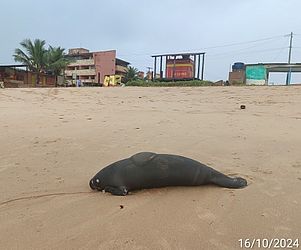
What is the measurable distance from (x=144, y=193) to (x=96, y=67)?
54838 mm

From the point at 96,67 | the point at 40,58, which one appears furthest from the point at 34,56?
the point at 96,67

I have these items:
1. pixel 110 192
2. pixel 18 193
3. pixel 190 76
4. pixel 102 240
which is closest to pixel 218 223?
pixel 102 240

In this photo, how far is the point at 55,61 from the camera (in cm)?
3700

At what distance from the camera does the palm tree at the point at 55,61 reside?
1435 inches

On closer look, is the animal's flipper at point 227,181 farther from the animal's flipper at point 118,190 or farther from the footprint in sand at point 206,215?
the animal's flipper at point 118,190

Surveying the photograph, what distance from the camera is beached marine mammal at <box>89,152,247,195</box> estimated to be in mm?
3018

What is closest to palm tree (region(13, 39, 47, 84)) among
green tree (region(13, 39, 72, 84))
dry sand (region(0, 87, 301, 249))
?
green tree (region(13, 39, 72, 84))

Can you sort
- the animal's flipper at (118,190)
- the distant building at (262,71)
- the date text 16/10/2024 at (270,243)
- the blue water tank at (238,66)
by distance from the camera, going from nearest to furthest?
1. the date text 16/10/2024 at (270,243)
2. the animal's flipper at (118,190)
3. the distant building at (262,71)
4. the blue water tank at (238,66)

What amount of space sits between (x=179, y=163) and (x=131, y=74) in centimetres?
4929

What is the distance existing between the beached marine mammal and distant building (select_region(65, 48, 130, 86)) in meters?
50.8

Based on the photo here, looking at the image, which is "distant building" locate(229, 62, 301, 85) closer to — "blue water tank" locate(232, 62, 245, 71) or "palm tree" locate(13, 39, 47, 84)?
"blue water tank" locate(232, 62, 245, 71)

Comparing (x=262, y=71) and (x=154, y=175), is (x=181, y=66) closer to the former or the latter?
(x=262, y=71)

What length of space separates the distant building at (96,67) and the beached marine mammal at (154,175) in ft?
167

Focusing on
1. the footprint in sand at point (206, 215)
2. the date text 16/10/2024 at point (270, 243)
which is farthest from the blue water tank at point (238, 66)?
the date text 16/10/2024 at point (270, 243)
